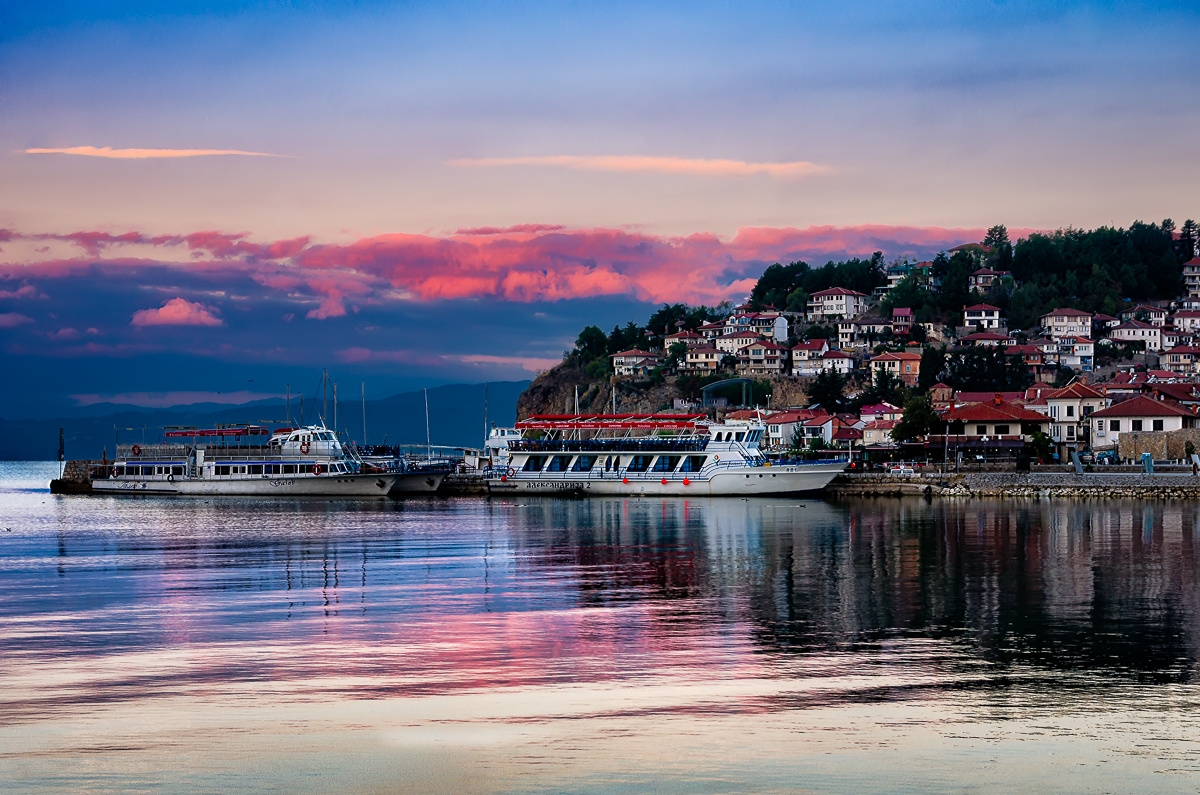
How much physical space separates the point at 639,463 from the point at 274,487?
22.8m

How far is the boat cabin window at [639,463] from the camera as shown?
70.9m

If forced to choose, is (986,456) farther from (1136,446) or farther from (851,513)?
(851,513)

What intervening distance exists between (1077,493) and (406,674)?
5281cm

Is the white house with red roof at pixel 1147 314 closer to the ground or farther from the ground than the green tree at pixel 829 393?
farther from the ground

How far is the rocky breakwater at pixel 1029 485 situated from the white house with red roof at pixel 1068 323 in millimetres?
86531

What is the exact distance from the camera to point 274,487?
2958 inches

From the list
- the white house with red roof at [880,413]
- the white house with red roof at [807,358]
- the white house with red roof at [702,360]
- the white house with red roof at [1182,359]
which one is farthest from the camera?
the white house with red roof at [702,360]

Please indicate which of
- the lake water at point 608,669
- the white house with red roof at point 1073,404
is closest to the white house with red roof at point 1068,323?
the white house with red roof at point 1073,404

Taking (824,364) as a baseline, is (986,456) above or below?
below

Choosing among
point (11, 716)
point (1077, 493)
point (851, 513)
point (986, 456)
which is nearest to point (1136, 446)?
point (986, 456)

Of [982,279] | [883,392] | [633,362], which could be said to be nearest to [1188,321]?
[982,279]

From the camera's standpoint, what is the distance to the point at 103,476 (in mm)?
84438

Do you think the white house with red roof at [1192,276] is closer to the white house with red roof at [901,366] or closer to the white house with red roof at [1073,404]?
the white house with red roof at [901,366]

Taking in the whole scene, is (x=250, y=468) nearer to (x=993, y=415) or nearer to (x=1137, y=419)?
(x=993, y=415)
